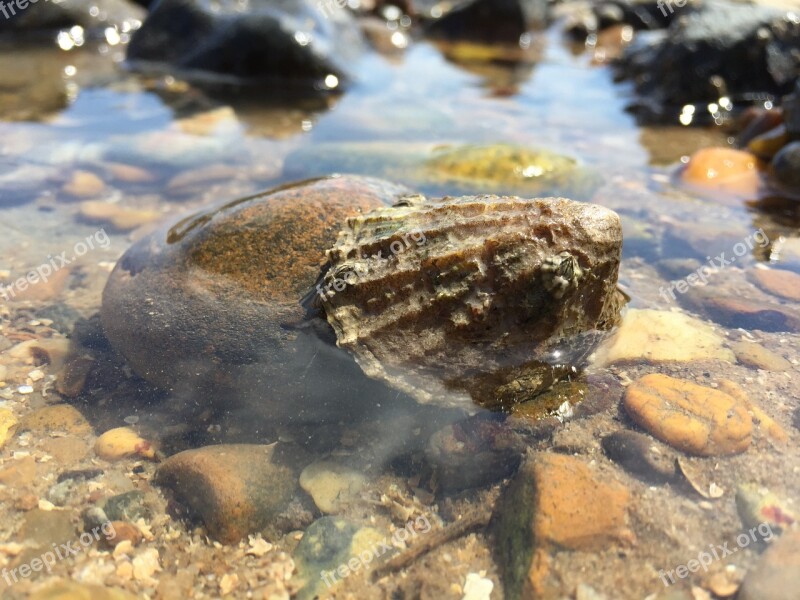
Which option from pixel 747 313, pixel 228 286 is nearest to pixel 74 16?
pixel 228 286

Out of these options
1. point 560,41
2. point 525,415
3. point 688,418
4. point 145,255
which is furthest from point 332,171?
point 560,41

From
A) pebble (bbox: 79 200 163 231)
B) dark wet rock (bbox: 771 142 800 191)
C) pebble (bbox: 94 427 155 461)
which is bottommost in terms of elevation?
pebble (bbox: 94 427 155 461)

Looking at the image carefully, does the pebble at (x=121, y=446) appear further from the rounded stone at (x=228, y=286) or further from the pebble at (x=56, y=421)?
the rounded stone at (x=228, y=286)

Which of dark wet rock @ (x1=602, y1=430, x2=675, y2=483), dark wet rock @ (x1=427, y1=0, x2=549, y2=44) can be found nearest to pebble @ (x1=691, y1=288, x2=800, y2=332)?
dark wet rock @ (x1=602, y1=430, x2=675, y2=483)

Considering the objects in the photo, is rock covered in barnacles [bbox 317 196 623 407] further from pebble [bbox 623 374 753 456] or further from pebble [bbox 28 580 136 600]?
pebble [bbox 28 580 136 600]

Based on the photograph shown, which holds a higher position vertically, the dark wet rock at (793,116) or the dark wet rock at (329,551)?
the dark wet rock at (793,116)

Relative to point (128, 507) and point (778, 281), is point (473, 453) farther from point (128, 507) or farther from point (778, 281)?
point (778, 281)

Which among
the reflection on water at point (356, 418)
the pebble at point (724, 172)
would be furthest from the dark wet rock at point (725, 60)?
the reflection on water at point (356, 418)
